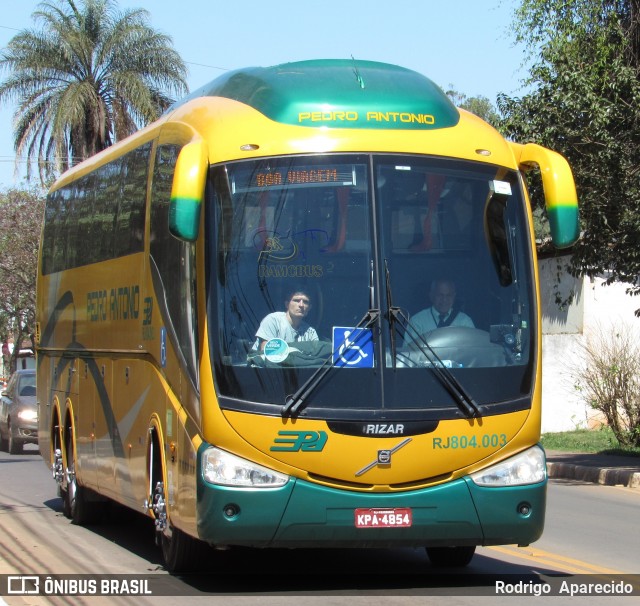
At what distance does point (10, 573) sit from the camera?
922 cm

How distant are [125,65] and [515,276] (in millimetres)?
28565

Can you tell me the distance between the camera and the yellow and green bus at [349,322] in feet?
26.0

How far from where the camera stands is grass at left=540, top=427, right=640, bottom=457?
2189 centimetres

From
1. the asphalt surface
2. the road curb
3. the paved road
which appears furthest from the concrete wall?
the paved road

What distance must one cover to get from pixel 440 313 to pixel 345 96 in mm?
1767

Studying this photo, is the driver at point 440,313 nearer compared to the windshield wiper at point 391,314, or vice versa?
the windshield wiper at point 391,314

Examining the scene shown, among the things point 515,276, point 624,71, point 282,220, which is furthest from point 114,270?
point 624,71

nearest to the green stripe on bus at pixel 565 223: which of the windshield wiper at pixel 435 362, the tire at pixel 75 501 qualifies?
the windshield wiper at pixel 435 362

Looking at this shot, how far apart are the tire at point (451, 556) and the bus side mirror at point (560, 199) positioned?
8.59 ft

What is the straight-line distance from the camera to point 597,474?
18328 mm

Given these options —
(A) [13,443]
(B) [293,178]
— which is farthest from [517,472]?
(A) [13,443]

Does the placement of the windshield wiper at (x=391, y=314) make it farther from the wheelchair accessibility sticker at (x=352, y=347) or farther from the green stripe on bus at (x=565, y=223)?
the green stripe on bus at (x=565, y=223)

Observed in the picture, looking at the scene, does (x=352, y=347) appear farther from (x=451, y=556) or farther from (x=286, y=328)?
(x=451, y=556)

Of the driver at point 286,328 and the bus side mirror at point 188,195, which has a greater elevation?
the bus side mirror at point 188,195
